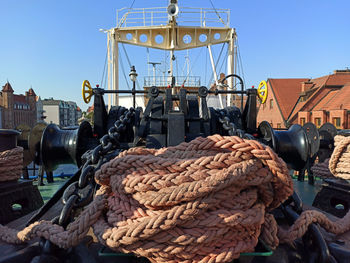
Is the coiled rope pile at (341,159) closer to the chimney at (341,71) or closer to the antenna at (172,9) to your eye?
the antenna at (172,9)

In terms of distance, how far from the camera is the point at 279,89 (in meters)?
23.6

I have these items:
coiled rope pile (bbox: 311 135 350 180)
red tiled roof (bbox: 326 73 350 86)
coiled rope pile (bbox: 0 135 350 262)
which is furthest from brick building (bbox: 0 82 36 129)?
coiled rope pile (bbox: 311 135 350 180)

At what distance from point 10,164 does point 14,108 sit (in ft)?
162

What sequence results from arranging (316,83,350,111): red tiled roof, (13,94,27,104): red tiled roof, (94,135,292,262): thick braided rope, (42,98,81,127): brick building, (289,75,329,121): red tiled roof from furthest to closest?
1. (42,98,81,127): brick building
2. (13,94,27,104): red tiled roof
3. (289,75,329,121): red tiled roof
4. (316,83,350,111): red tiled roof
5. (94,135,292,262): thick braided rope

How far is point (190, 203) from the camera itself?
3.32 feet

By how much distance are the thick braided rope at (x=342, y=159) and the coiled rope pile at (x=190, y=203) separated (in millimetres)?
1333

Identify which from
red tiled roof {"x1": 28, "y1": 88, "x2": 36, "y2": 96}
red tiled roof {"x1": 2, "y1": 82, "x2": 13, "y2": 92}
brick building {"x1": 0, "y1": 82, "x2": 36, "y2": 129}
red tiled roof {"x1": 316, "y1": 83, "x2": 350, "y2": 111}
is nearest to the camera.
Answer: red tiled roof {"x1": 316, "y1": 83, "x2": 350, "y2": 111}

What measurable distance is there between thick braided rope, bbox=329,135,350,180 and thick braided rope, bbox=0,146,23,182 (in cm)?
281

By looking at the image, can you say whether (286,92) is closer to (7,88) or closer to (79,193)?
(79,193)

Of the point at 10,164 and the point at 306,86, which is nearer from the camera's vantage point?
the point at 10,164

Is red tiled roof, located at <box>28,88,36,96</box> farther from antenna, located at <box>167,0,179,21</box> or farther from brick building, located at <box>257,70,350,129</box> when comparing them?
antenna, located at <box>167,0,179,21</box>

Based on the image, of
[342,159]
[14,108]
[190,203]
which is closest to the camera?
[190,203]

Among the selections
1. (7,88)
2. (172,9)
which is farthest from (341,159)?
(7,88)

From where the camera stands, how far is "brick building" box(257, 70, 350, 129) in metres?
16.2
